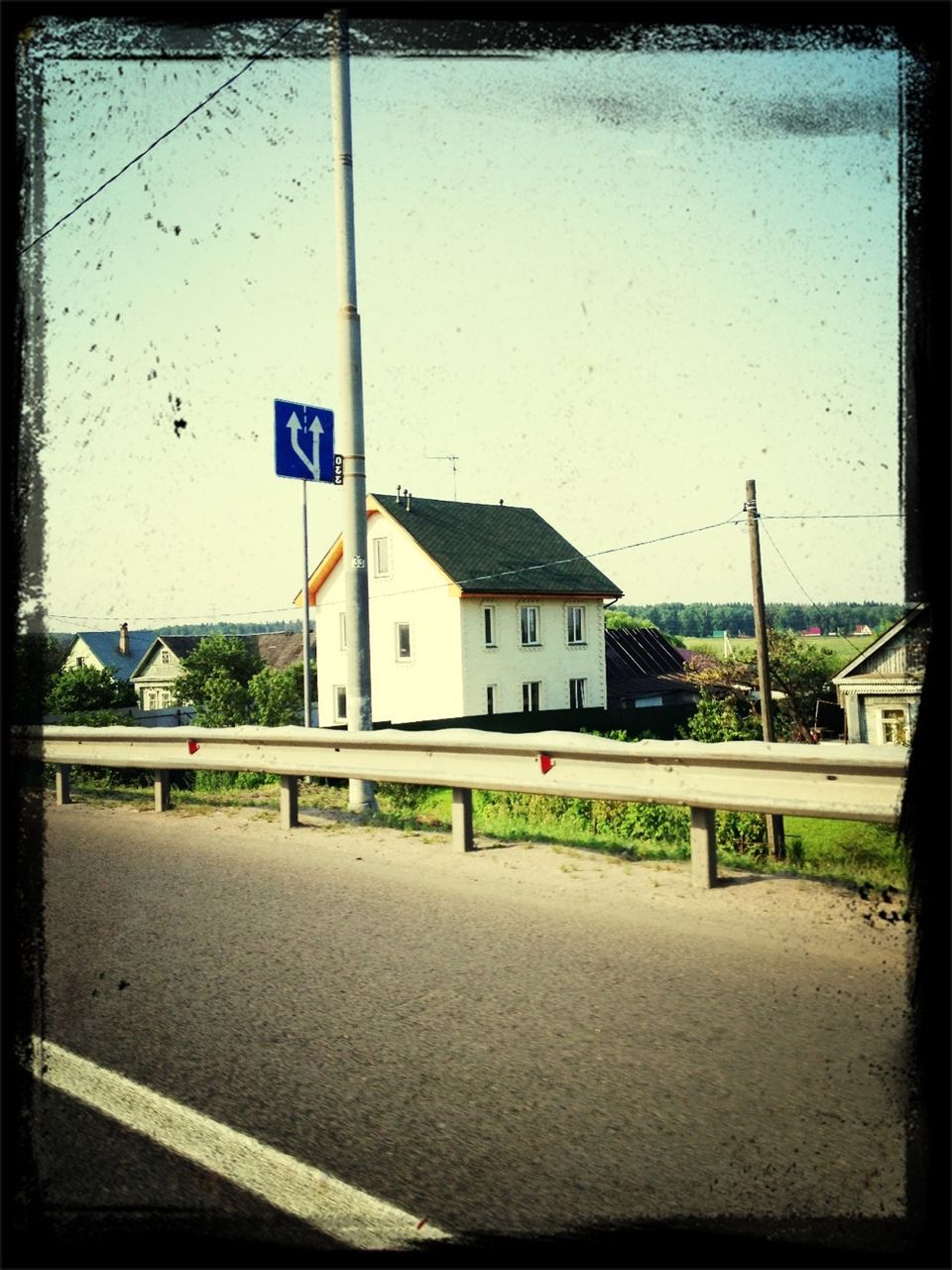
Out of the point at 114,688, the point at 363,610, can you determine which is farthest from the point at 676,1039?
the point at 114,688

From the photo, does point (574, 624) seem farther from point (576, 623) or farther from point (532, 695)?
point (532, 695)

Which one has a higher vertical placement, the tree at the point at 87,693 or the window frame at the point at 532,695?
the tree at the point at 87,693

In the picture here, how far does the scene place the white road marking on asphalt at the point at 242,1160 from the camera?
2.21 m

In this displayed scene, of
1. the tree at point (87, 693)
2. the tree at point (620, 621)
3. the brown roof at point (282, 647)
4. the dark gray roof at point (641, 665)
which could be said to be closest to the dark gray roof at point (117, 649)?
the tree at point (87, 693)

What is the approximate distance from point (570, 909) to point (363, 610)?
4.32m

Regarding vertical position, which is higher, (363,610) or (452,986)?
(363,610)

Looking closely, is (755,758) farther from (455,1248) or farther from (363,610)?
(363,610)

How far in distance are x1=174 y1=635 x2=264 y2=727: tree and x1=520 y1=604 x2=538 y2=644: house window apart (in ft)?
40.5

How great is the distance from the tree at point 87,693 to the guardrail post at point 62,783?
2961mm

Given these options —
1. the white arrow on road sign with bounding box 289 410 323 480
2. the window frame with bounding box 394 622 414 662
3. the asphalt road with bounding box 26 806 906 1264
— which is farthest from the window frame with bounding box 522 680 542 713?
the asphalt road with bounding box 26 806 906 1264

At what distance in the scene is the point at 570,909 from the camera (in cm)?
468

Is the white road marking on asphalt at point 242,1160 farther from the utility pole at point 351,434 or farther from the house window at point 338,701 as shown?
the house window at point 338,701

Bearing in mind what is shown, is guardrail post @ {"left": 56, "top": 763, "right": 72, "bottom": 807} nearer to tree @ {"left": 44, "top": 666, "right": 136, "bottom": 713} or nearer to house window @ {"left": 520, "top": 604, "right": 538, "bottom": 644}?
tree @ {"left": 44, "top": 666, "right": 136, "bottom": 713}

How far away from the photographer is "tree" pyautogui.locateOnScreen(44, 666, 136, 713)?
484 inches
